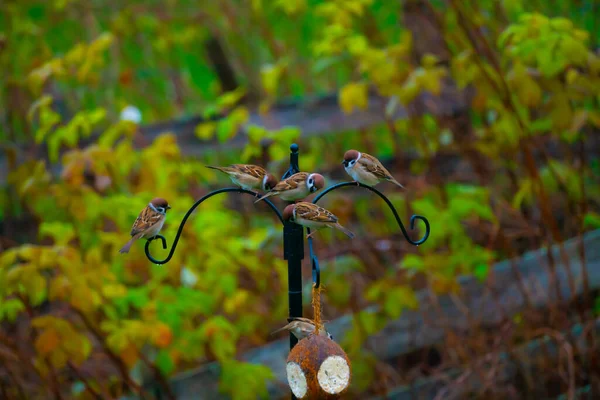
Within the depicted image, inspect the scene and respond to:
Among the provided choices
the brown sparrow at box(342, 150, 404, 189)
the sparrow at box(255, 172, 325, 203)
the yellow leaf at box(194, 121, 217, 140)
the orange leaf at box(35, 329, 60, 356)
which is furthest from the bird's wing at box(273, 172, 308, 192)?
the yellow leaf at box(194, 121, 217, 140)

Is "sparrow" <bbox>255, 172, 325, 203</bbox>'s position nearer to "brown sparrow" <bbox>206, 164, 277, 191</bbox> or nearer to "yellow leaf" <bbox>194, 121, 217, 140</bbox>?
"brown sparrow" <bbox>206, 164, 277, 191</bbox>

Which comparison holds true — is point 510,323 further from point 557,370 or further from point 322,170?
point 322,170

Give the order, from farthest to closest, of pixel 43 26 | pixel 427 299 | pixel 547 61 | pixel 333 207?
pixel 43 26, pixel 333 207, pixel 427 299, pixel 547 61

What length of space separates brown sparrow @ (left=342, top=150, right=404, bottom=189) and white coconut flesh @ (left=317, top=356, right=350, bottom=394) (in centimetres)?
51

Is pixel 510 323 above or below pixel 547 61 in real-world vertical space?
below

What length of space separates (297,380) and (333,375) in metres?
0.09

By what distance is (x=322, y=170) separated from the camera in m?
3.96

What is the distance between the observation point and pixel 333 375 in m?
1.58

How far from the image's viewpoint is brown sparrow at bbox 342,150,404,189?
6.07 feet

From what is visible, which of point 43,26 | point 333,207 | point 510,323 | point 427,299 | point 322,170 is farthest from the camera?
point 43,26

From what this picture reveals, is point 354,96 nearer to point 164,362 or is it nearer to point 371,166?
point 371,166

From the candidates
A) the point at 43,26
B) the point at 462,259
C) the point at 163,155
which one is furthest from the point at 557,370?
the point at 43,26

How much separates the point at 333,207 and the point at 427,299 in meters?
0.72

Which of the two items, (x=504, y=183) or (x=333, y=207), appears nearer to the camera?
(x=333, y=207)
